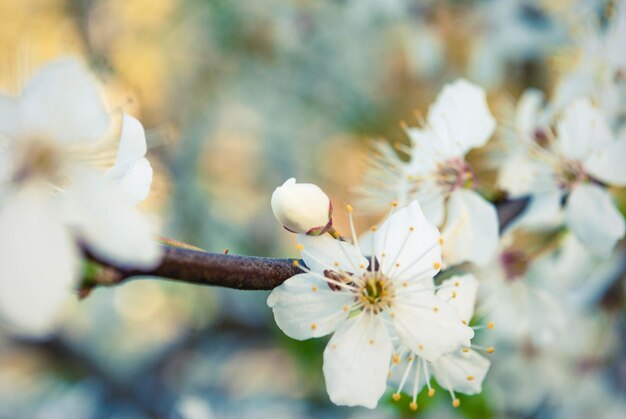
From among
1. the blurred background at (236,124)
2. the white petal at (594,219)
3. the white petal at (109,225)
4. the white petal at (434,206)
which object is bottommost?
the blurred background at (236,124)

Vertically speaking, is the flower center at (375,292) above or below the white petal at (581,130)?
below

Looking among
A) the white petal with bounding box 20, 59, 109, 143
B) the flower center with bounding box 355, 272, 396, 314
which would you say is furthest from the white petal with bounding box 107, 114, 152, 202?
the flower center with bounding box 355, 272, 396, 314

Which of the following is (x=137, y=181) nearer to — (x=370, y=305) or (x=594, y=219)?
(x=370, y=305)

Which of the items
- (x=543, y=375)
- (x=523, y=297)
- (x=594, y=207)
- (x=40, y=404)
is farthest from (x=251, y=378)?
(x=594, y=207)

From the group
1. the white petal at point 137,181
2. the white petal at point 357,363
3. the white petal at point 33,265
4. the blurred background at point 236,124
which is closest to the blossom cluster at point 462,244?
the white petal at point 357,363

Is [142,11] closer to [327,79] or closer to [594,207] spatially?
[327,79]

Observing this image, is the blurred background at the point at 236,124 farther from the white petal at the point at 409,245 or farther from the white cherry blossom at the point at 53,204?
the white cherry blossom at the point at 53,204
